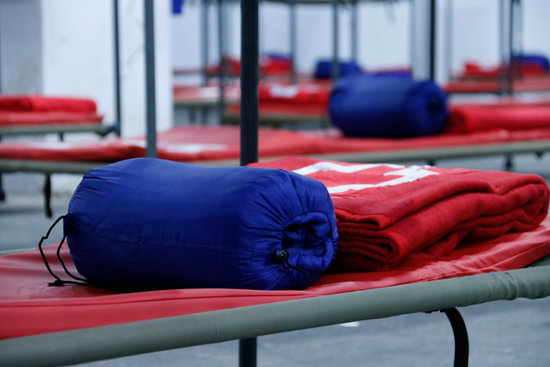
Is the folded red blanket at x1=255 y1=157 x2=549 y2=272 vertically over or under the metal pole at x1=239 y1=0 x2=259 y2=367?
under

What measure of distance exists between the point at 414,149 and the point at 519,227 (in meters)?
1.58

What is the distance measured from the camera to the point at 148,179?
1.00m

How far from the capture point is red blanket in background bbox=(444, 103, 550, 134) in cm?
317

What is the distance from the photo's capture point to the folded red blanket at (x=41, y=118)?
3227 millimetres

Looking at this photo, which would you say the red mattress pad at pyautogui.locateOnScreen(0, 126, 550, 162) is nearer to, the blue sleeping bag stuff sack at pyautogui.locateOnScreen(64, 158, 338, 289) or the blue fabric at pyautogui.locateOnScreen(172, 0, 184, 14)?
the blue fabric at pyautogui.locateOnScreen(172, 0, 184, 14)

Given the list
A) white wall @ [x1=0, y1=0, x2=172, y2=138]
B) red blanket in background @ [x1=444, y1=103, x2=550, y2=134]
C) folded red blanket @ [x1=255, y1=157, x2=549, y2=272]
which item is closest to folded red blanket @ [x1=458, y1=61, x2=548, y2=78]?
red blanket in background @ [x1=444, y1=103, x2=550, y2=134]

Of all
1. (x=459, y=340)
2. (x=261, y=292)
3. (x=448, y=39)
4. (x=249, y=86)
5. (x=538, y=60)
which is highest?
(x=448, y=39)

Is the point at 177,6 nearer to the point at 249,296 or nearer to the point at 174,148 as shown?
the point at 174,148

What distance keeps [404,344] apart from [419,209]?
69cm

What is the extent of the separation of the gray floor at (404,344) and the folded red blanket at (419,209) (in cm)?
42

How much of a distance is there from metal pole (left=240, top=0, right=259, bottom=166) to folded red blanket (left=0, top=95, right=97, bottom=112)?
2232mm

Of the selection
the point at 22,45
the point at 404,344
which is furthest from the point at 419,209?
the point at 22,45

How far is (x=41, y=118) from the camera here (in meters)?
3.26

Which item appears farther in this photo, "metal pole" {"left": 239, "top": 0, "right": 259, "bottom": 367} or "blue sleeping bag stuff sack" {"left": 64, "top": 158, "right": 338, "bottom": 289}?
"metal pole" {"left": 239, "top": 0, "right": 259, "bottom": 367}
